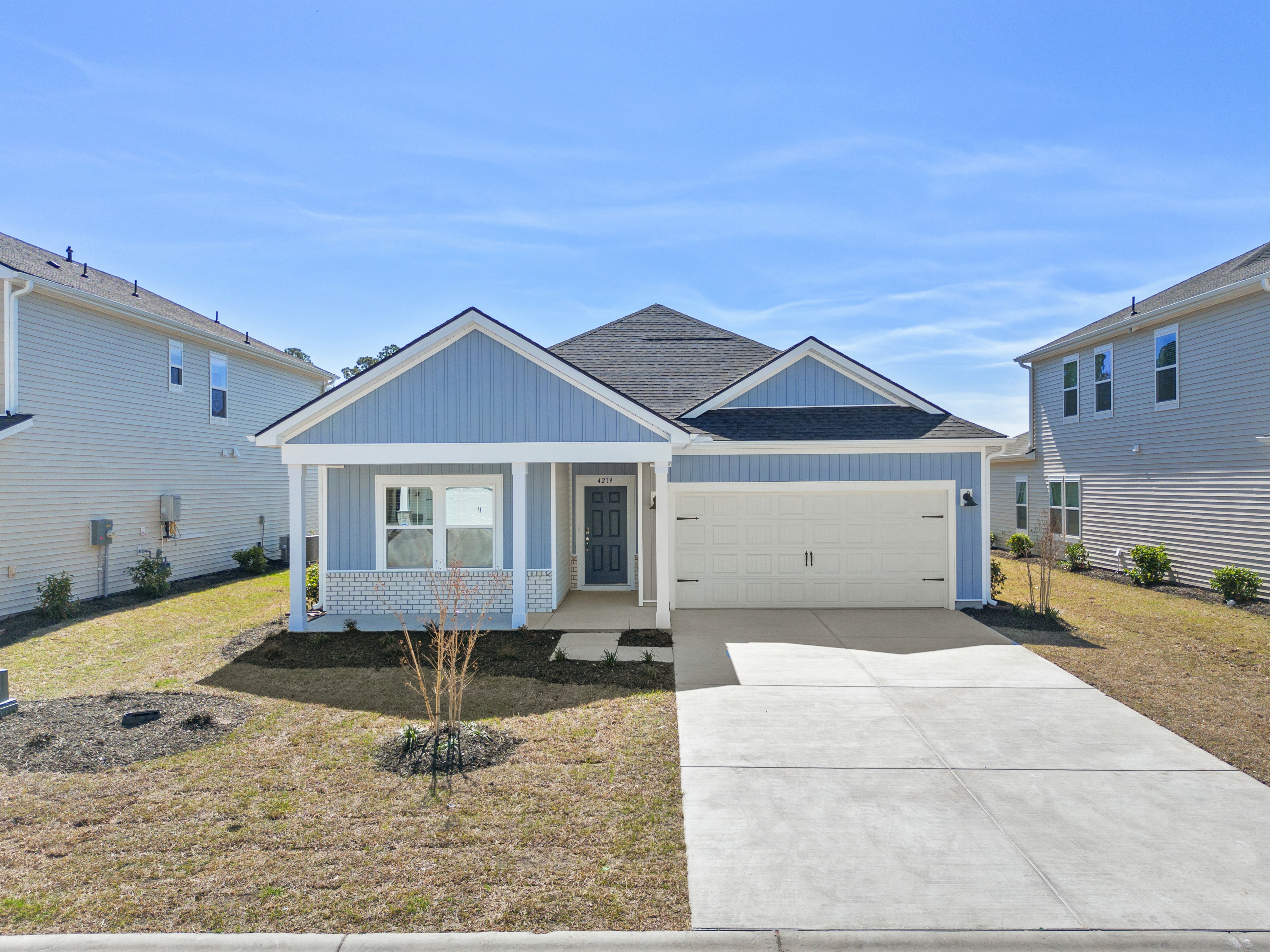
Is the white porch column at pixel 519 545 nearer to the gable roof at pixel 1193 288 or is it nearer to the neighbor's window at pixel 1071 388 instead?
the gable roof at pixel 1193 288

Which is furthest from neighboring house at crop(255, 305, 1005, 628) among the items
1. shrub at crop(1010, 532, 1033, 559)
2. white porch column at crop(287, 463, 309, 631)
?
shrub at crop(1010, 532, 1033, 559)

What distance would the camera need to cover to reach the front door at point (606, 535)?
14.2m

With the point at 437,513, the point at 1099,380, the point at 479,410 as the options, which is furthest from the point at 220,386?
the point at 1099,380

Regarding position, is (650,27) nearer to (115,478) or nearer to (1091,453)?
(115,478)

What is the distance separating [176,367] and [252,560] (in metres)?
4.98

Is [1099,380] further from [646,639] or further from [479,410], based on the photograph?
[479,410]

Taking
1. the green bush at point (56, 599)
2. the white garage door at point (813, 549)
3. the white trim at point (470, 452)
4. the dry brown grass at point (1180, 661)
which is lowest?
the dry brown grass at point (1180, 661)

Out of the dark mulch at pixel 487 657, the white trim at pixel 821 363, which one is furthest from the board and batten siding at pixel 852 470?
the dark mulch at pixel 487 657

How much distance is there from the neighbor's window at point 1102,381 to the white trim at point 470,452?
1287 cm

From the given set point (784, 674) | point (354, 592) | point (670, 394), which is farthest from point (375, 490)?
point (784, 674)

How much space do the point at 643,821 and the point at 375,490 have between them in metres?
8.65

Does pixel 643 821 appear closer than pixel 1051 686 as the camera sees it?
Yes

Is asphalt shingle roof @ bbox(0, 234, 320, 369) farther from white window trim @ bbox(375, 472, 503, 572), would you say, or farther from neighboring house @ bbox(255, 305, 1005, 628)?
white window trim @ bbox(375, 472, 503, 572)

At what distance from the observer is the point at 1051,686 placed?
776 centimetres
